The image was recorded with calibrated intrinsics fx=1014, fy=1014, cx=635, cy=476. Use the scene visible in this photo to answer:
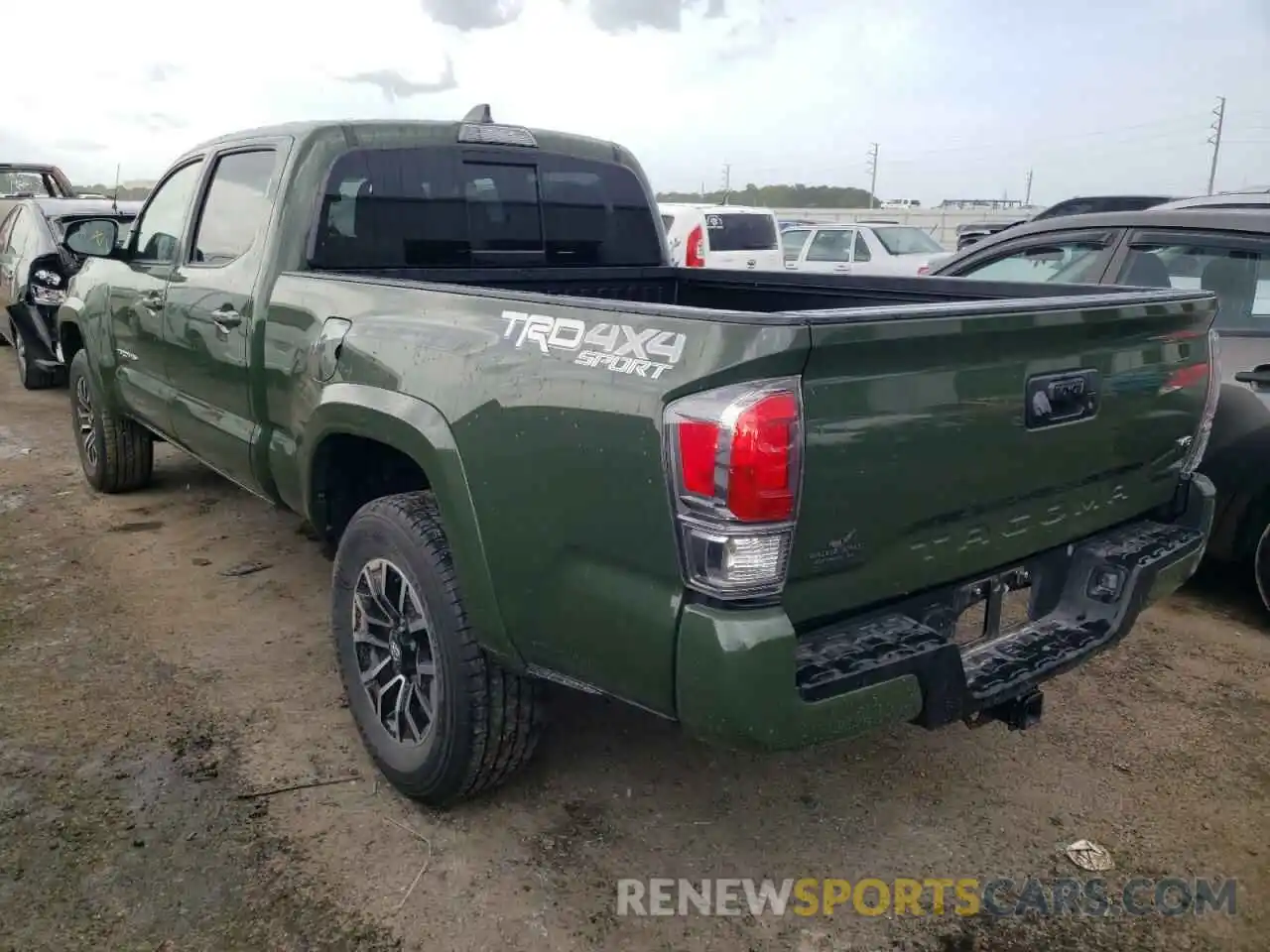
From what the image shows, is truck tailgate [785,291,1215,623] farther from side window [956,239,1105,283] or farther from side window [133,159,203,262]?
side window [133,159,203,262]

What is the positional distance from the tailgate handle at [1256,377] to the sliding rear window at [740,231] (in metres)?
10.8

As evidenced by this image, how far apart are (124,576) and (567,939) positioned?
3.24 m

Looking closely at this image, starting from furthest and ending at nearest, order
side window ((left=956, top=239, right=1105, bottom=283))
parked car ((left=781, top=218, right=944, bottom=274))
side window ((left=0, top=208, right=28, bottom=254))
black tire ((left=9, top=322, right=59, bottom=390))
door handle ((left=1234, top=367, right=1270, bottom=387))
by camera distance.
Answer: parked car ((left=781, top=218, right=944, bottom=274)) → side window ((left=0, top=208, right=28, bottom=254)) → black tire ((left=9, top=322, right=59, bottom=390)) → side window ((left=956, top=239, right=1105, bottom=283)) → door handle ((left=1234, top=367, right=1270, bottom=387))

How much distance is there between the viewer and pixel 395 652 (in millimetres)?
2943

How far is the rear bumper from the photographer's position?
198 cm

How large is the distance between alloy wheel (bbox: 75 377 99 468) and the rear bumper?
5.01 metres

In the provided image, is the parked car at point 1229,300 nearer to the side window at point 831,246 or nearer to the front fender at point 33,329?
the front fender at point 33,329

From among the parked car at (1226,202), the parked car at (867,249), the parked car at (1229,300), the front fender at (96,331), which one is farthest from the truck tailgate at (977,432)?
the parked car at (867,249)

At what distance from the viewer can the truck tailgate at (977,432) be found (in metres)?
2.05

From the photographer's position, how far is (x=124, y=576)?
471 cm

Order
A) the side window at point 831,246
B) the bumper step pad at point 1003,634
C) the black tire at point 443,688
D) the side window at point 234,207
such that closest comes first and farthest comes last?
the bumper step pad at point 1003,634 < the black tire at point 443,688 < the side window at point 234,207 < the side window at point 831,246

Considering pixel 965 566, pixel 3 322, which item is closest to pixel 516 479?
pixel 965 566

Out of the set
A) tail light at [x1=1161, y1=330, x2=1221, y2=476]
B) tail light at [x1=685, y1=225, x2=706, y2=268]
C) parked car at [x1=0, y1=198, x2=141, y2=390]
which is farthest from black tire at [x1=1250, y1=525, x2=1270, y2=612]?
tail light at [x1=685, y1=225, x2=706, y2=268]

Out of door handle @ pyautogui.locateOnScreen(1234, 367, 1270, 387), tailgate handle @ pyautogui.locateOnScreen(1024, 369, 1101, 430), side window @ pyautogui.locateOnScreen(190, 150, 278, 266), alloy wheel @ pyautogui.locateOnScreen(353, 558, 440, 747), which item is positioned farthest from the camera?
door handle @ pyautogui.locateOnScreen(1234, 367, 1270, 387)
